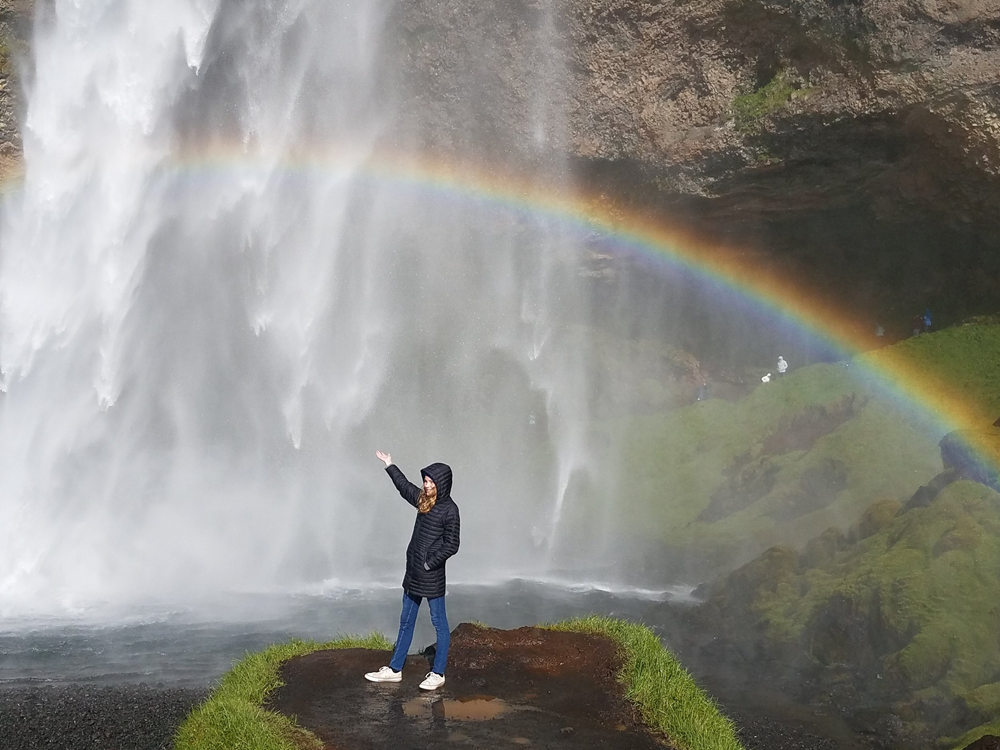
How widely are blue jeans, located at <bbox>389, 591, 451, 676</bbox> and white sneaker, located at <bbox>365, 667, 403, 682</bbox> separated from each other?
0.16 feet

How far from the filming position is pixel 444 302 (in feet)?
131

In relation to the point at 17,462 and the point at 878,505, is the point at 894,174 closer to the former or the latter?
the point at 878,505

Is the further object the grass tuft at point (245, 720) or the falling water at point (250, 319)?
the falling water at point (250, 319)

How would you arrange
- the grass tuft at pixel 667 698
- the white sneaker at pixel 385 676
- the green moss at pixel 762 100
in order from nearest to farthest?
the grass tuft at pixel 667 698 < the white sneaker at pixel 385 676 < the green moss at pixel 762 100

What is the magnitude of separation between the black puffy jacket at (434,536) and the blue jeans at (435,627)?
16 centimetres

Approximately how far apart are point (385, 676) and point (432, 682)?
0.60 meters

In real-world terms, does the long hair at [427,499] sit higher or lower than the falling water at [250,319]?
lower

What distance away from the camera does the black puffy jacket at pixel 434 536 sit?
408 inches

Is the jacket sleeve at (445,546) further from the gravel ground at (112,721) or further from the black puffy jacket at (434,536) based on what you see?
the gravel ground at (112,721)

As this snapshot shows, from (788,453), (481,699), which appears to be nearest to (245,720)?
(481,699)

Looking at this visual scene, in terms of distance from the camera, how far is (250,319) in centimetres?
3416

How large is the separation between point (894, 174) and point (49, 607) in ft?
88.8

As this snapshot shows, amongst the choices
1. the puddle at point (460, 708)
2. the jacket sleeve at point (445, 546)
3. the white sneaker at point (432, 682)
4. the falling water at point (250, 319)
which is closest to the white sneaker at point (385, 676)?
the white sneaker at point (432, 682)

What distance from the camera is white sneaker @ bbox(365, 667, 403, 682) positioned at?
35.6ft
